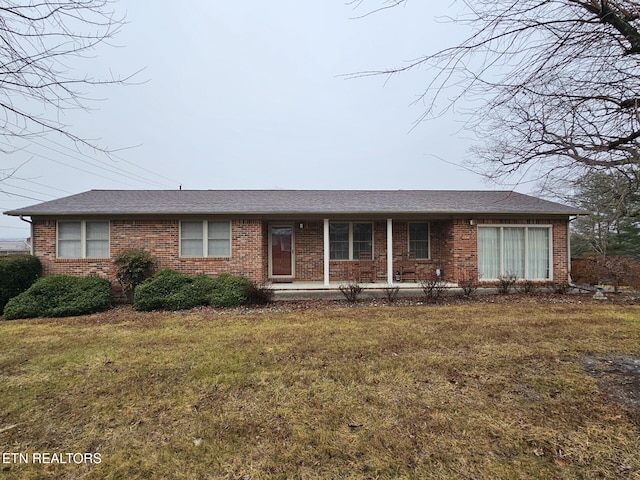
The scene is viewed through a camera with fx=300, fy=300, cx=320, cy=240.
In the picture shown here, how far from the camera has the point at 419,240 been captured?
37.7ft

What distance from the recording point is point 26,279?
8.88 metres

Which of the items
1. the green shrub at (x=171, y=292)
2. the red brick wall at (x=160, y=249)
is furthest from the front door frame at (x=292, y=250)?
the green shrub at (x=171, y=292)

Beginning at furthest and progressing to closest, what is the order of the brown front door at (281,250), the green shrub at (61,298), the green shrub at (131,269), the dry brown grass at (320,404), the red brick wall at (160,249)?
1. the brown front door at (281,250)
2. the red brick wall at (160,249)
3. the green shrub at (131,269)
4. the green shrub at (61,298)
5. the dry brown grass at (320,404)

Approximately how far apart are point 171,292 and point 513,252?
37.3 ft

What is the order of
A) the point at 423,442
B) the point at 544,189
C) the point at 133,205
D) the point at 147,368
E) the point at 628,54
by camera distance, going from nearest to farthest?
the point at 423,442 < the point at 628,54 < the point at 147,368 < the point at 544,189 < the point at 133,205

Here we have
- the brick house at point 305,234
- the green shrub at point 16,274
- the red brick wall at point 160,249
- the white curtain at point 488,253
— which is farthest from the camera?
the white curtain at point 488,253

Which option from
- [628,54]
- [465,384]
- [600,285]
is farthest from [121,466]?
[600,285]

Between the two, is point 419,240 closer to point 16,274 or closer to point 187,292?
point 187,292

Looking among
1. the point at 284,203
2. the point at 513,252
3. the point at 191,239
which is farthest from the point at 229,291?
the point at 513,252

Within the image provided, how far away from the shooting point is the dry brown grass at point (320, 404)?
2406 millimetres

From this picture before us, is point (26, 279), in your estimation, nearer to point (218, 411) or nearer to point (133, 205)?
point (133, 205)

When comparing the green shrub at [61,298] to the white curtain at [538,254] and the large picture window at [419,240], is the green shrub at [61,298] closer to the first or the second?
the large picture window at [419,240]

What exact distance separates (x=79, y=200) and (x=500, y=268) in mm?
15301

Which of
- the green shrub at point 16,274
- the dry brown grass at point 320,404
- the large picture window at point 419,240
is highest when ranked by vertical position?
the large picture window at point 419,240
